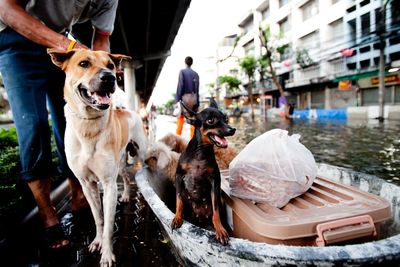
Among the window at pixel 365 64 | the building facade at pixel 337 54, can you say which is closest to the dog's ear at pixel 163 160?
the building facade at pixel 337 54

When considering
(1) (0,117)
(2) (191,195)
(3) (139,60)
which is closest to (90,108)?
(2) (191,195)

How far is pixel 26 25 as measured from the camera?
79.4 inches

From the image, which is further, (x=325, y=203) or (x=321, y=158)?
(x=321, y=158)

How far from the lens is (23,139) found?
7.37ft

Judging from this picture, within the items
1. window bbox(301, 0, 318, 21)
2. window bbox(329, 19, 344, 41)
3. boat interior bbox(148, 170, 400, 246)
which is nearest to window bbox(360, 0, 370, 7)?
window bbox(329, 19, 344, 41)

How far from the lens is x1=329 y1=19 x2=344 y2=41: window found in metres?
29.7

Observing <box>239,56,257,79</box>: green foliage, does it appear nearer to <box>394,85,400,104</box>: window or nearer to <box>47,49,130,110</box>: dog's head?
<box>394,85,400,104</box>: window

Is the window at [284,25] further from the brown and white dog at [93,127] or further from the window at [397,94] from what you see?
the brown and white dog at [93,127]

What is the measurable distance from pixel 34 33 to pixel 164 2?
687 centimetres

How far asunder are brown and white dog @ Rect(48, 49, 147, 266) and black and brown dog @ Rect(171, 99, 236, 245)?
1.95 feet

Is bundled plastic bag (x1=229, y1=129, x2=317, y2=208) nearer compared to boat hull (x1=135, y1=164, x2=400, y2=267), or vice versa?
boat hull (x1=135, y1=164, x2=400, y2=267)

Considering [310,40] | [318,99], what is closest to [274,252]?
[318,99]

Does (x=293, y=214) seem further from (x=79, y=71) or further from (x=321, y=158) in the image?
(x=321, y=158)

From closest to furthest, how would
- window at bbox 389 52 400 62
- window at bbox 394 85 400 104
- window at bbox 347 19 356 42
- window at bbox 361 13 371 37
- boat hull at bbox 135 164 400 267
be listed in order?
boat hull at bbox 135 164 400 267 < window at bbox 389 52 400 62 < window at bbox 394 85 400 104 < window at bbox 361 13 371 37 < window at bbox 347 19 356 42
